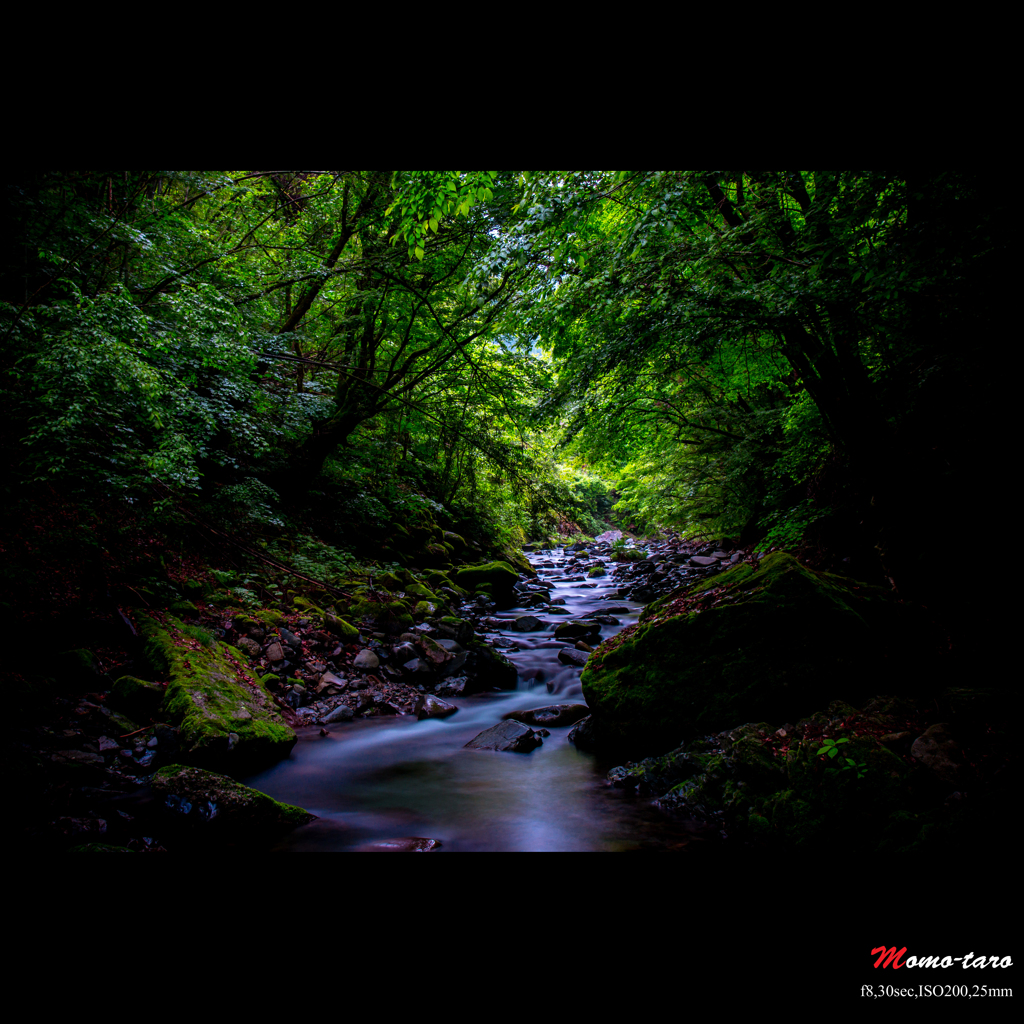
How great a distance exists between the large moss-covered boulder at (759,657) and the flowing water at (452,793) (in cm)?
80

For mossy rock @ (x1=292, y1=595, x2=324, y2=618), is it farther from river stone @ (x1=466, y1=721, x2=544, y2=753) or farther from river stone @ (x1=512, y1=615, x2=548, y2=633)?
river stone @ (x1=512, y1=615, x2=548, y2=633)

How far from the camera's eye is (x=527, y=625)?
402 inches

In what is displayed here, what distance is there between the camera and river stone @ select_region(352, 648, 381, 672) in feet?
21.5

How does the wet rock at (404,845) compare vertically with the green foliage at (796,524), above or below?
below

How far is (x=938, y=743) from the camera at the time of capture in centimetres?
316

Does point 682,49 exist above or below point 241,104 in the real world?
below

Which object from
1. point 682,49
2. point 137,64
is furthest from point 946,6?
point 137,64

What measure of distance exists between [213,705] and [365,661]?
247 cm

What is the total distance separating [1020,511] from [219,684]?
7795mm

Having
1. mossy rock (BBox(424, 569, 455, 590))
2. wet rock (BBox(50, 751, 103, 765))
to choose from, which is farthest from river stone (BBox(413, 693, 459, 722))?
mossy rock (BBox(424, 569, 455, 590))

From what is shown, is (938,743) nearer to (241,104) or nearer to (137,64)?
(241,104)

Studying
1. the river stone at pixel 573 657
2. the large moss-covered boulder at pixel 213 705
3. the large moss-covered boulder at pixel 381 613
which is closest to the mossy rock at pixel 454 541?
the large moss-covered boulder at pixel 381 613

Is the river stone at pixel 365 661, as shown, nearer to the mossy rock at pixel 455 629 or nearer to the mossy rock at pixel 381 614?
the mossy rock at pixel 381 614

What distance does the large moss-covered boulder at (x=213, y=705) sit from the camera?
3984mm
